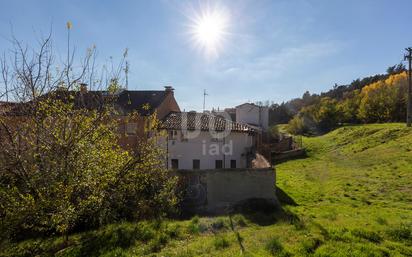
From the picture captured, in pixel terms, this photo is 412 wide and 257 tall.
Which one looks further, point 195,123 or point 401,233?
point 195,123

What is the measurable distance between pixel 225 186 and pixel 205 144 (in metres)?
9.32

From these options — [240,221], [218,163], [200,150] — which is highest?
[200,150]

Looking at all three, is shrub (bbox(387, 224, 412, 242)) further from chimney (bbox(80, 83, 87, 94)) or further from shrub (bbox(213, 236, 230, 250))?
chimney (bbox(80, 83, 87, 94))

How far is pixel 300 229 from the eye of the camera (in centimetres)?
952

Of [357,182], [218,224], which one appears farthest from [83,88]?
[357,182]

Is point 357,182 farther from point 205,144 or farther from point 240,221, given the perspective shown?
point 240,221

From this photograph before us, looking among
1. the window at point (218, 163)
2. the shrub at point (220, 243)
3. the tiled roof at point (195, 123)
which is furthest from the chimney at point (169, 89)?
the shrub at point (220, 243)

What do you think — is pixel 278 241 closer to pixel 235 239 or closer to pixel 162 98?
pixel 235 239

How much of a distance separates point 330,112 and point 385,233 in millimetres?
52586

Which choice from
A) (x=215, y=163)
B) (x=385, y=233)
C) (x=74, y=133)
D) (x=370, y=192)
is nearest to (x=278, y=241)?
(x=385, y=233)

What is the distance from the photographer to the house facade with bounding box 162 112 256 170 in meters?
25.9

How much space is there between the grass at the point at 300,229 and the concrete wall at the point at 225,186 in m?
1.54

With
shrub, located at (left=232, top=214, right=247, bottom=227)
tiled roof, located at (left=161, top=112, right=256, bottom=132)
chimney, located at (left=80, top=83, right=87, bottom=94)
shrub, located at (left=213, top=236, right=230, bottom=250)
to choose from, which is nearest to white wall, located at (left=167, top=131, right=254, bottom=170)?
tiled roof, located at (left=161, top=112, right=256, bottom=132)

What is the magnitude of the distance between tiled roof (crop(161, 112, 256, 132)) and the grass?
6.51 metres
